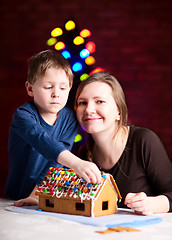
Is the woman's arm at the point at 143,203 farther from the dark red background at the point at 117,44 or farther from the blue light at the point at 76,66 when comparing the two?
the dark red background at the point at 117,44

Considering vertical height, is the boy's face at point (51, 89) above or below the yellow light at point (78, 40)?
below

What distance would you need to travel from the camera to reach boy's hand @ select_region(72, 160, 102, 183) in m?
1.19

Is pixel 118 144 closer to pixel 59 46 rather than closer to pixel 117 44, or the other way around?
pixel 59 46

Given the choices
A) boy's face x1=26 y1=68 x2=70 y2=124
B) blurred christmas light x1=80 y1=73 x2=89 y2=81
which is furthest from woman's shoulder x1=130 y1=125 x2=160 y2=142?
blurred christmas light x1=80 y1=73 x2=89 y2=81

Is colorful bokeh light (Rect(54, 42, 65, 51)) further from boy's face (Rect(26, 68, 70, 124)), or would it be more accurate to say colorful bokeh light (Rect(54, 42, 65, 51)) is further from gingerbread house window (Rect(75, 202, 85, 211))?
gingerbread house window (Rect(75, 202, 85, 211))

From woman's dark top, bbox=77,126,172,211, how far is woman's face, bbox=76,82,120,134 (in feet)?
0.56

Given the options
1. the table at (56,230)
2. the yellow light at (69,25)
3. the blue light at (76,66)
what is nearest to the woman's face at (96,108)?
the table at (56,230)

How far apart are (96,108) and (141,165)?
354mm

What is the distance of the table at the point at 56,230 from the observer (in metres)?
1.00

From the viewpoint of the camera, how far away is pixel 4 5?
3.81m

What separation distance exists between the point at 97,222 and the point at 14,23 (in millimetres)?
3065

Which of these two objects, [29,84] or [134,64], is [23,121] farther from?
[134,64]

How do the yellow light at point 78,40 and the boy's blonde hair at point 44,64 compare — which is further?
the yellow light at point 78,40

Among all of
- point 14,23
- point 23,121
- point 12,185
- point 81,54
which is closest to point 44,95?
point 23,121
